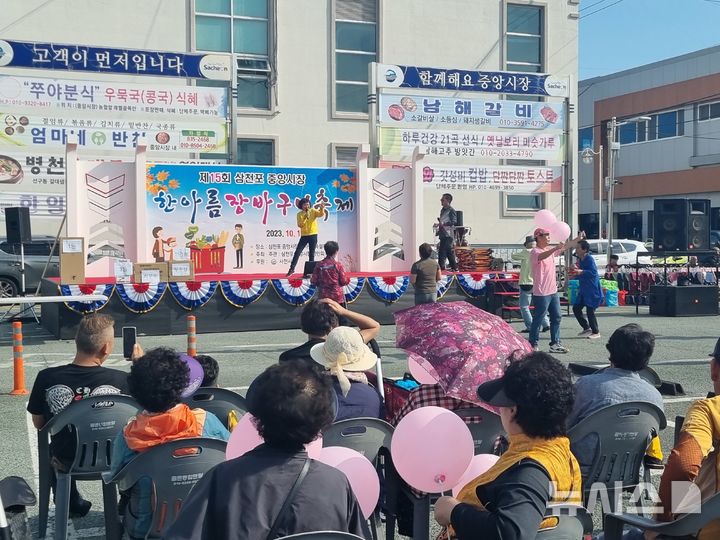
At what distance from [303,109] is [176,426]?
24281mm

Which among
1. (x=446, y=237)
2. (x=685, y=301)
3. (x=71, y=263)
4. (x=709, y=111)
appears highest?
(x=709, y=111)

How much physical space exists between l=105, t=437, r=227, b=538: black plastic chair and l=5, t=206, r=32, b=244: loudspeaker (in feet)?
44.5

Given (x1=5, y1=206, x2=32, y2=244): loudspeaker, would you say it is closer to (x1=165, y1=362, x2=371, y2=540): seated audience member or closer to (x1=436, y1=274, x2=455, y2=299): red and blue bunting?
(x1=436, y1=274, x2=455, y2=299): red and blue bunting

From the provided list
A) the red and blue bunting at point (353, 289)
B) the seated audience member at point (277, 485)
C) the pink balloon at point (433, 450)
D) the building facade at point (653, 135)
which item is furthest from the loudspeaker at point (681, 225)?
the building facade at point (653, 135)

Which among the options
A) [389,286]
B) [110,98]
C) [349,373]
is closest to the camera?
[349,373]

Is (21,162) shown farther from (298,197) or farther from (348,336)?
(348,336)

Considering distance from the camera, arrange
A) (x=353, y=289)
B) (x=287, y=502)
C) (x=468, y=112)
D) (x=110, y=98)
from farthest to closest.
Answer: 1. (x=468, y=112)
2. (x=110, y=98)
3. (x=353, y=289)
4. (x=287, y=502)

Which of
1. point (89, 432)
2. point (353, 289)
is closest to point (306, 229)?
point (353, 289)

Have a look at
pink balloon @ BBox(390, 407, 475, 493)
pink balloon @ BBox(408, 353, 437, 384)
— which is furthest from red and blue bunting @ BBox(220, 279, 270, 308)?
pink balloon @ BBox(390, 407, 475, 493)

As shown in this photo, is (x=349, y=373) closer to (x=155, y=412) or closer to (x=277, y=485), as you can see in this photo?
(x=155, y=412)

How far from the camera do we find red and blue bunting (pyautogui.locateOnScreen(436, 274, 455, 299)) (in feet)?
55.3

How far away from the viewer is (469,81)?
19.2m

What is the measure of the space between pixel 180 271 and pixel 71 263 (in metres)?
1.91

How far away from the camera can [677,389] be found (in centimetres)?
747
